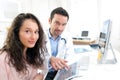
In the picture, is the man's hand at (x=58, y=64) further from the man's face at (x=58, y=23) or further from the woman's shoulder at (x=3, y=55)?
the man's face at (x=58, y=23)

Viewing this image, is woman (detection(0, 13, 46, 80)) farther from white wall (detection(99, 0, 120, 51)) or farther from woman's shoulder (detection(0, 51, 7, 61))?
white wall (detection(99, 0, 120, 51))

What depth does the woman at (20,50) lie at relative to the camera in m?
1.13

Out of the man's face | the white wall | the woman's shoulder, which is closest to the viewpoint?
the woman's shoulder

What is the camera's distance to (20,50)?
1.21 metres

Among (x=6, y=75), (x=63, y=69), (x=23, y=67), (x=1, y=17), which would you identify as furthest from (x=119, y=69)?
(x=1, y=17)

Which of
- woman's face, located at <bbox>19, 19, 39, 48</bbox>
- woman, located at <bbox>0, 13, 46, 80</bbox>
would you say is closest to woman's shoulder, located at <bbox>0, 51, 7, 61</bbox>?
woman, located at <bbox>0, 13, 46, 80</bbox>

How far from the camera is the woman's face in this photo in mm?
1171

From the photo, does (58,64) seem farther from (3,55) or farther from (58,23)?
(58,23)

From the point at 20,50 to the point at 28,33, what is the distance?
5.0 inches

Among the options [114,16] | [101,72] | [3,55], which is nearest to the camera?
[3,55]

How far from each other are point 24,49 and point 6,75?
238 mm

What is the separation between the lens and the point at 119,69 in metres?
1.38

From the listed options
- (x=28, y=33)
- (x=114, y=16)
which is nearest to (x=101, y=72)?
(x=28, y=33)

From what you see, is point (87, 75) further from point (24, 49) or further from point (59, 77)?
point (24, 49)
